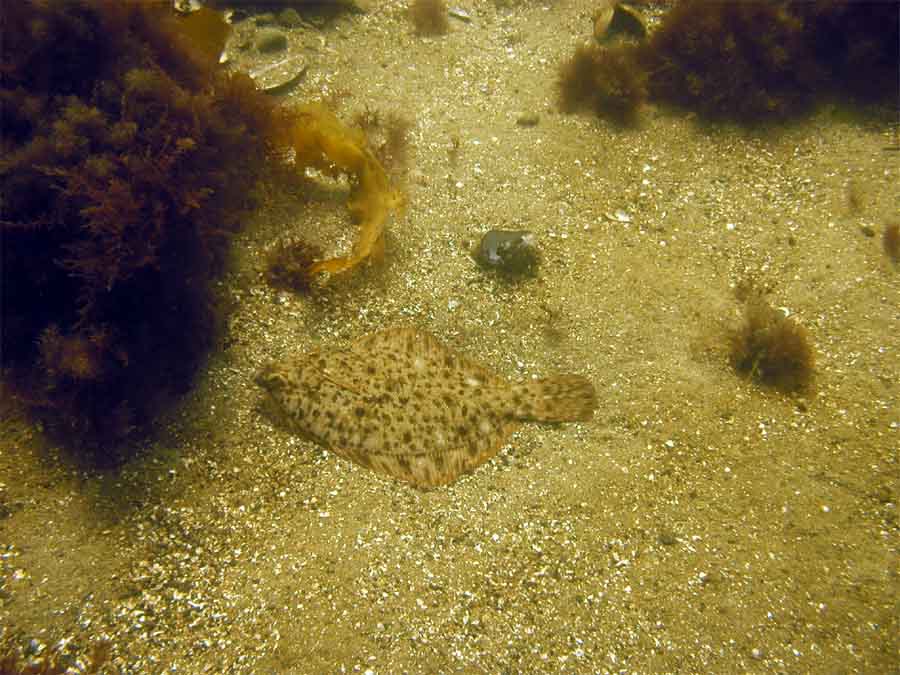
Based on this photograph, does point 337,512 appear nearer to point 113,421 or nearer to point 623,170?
point 113,421

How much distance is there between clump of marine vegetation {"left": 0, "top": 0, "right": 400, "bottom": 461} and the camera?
4.28 metres

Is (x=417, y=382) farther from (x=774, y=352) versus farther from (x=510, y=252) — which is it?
(x=774, y=352)

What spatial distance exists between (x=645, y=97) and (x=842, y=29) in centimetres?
311

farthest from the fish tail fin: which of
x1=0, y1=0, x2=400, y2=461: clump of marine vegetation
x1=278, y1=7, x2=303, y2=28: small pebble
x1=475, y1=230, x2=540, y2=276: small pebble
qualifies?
x1=278, y1=7, x2=303, y2=28: small pebble

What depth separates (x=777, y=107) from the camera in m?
7.75

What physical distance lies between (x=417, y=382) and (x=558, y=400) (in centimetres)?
158

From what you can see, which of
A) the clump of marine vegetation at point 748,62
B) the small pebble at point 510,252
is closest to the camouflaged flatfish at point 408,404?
the small pebble at point 510,252

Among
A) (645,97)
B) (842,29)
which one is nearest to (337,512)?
(645,97)

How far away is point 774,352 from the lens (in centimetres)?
571

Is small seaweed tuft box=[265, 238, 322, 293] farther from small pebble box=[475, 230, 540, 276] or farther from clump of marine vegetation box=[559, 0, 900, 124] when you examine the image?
clump of marine vegetation box=[559, 0, 900, 124]

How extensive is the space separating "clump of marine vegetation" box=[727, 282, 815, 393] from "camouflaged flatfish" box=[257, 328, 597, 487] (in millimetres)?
2088

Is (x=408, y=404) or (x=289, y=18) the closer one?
(x=408, y=404)

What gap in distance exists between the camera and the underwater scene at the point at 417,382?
13.5 ft

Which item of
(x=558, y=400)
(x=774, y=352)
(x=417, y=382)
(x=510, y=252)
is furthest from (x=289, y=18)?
(x=774, y=352)
